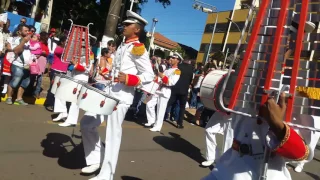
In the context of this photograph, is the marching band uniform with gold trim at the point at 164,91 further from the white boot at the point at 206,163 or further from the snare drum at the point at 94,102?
the snare drum at the point at 94,102

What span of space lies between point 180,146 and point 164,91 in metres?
1.76

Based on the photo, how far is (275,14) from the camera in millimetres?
1845

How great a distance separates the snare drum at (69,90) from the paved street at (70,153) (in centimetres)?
101

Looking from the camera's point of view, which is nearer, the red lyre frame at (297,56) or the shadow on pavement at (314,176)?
the red lyre frame at (297,56)

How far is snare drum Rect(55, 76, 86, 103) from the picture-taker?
3839mm

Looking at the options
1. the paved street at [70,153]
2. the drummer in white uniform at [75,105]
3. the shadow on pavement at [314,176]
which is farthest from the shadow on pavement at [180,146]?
the shadow on pavement at [314,176]

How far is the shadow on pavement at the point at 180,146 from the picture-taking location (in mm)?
6661

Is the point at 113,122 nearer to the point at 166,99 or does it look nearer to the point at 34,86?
the point at 166,99

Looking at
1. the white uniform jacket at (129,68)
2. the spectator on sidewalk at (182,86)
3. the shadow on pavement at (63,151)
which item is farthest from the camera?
the spectator on sidewalk at (182,86)

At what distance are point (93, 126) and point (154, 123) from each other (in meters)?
4.76

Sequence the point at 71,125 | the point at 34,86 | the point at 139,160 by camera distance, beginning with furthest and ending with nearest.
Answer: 1. the point at 34,86
2. the point at 71,125
3. the point at 139,160

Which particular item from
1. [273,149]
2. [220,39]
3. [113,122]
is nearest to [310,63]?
[273,149]

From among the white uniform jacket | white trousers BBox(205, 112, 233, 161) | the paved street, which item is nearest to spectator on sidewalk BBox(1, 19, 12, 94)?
the paved street

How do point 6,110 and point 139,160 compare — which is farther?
point 6,110
